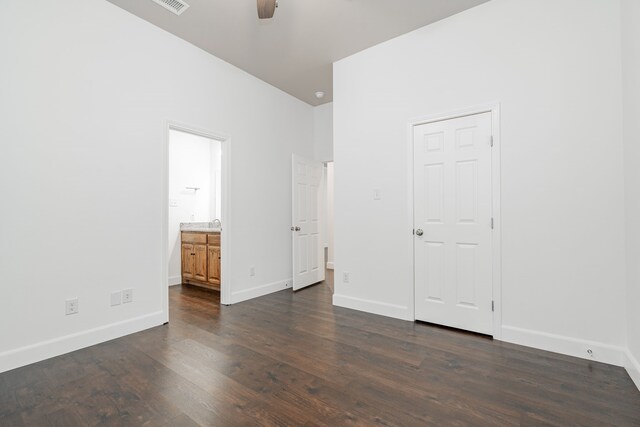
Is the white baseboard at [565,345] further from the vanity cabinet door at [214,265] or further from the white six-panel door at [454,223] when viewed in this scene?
the vanity cabinet door at [214,265]

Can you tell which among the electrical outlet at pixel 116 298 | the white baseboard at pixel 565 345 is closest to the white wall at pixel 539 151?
the white baseboard at pixel 565 345

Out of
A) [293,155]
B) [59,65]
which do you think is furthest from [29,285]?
[293,155]

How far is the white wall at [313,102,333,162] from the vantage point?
16.7 feet

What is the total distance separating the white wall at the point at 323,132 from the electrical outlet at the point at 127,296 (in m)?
3.45

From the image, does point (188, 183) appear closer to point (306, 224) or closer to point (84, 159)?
point (306, 224)

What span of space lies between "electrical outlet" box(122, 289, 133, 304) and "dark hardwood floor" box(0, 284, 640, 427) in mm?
343

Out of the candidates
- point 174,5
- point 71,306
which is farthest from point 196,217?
point 174,5

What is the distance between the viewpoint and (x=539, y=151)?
8.32 feet

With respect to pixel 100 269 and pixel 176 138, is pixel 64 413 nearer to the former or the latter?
pixel 100 269


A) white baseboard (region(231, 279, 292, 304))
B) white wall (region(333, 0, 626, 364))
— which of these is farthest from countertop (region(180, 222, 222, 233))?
white wall (region(333, 0, 626, 364))

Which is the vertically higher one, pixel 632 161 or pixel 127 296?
pixel 632 161

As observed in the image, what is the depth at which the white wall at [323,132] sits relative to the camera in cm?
509

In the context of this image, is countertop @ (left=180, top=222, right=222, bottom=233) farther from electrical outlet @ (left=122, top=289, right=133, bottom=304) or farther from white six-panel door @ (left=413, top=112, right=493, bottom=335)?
white six-panel door @ (left=413, top=112, right=493, bottom=335)

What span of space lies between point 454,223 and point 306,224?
243 centimetres
